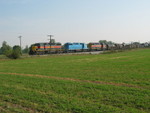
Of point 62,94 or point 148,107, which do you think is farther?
point 62,94

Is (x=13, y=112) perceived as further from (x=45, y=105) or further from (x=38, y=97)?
(x=38, y=97)

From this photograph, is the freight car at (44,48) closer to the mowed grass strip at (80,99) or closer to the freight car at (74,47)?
the freight car at (74,47)

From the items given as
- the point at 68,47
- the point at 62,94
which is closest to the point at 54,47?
the point at 68,47

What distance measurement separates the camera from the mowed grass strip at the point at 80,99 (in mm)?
6642

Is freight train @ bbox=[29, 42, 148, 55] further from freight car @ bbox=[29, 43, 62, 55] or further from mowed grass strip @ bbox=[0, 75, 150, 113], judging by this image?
mowed grass strip @ bbox=[0, 75, 150, 113]

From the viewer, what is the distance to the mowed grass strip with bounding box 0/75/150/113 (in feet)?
21.8

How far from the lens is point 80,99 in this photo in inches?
305

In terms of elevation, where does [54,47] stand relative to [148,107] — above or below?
above

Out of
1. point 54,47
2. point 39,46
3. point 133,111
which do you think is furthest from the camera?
point 54,47

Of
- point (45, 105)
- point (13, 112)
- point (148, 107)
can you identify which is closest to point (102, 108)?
point (148, 107)

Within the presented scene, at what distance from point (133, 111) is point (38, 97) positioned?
441 centimetres

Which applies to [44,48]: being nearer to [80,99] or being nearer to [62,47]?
[62,47]

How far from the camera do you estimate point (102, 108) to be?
6.57 metres

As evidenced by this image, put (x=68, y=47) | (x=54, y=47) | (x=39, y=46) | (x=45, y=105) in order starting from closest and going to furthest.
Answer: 1. (x=45, y=105)
2. (x=39, y=46)
3. (x=54, y=47)
4. (x=68, y=47)
